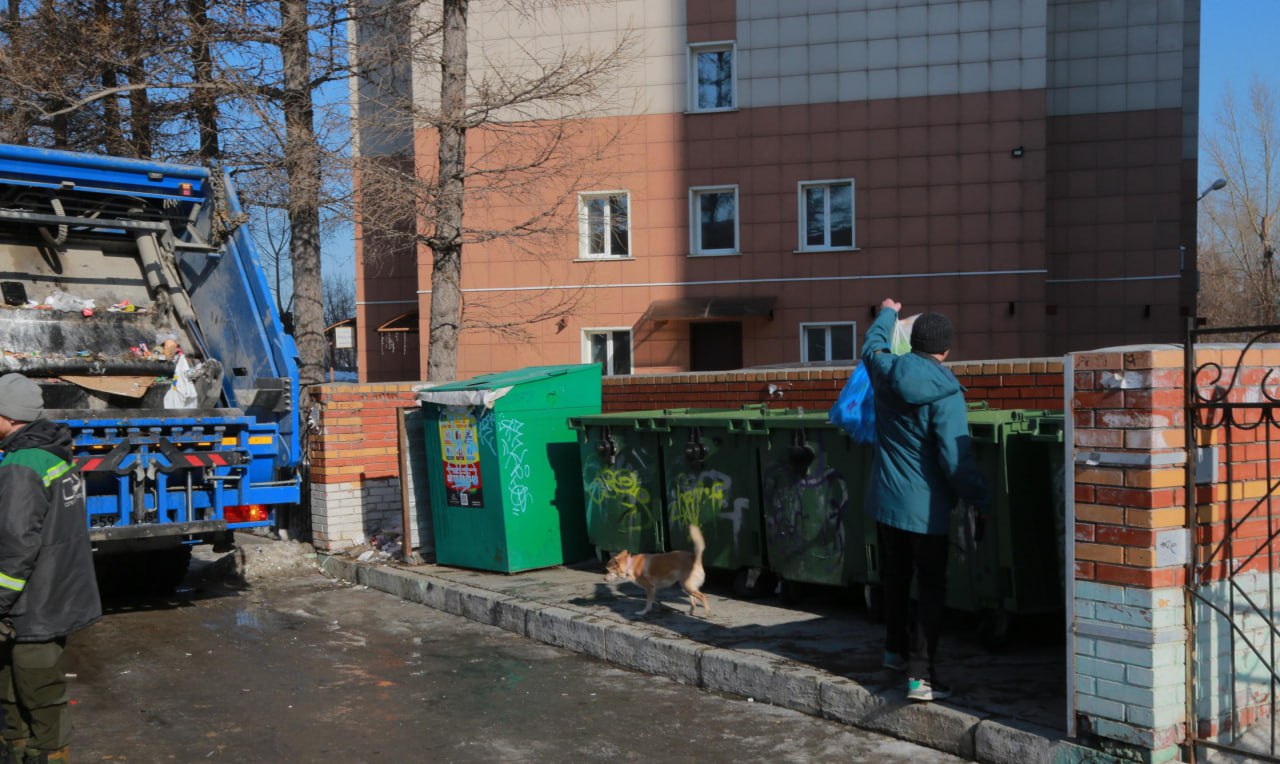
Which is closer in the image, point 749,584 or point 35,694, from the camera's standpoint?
point 35,694

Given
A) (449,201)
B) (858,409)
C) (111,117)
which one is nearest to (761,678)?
(858,409)

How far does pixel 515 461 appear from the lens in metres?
8.81

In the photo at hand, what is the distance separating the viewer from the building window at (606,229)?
21.4 m

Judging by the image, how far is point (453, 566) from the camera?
948cm

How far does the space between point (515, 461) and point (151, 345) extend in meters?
3.01

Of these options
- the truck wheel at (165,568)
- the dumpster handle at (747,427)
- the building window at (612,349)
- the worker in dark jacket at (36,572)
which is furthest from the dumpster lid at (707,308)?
the worker in dark jacket at (36,572)

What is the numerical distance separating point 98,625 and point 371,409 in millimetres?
3166

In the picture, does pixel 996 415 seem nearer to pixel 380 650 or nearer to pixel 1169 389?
pixel 1169 389

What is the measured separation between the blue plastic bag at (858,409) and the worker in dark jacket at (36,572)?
149 inches

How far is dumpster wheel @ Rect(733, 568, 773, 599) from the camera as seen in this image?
24.9 feet

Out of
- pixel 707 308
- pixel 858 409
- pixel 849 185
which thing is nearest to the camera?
pixel 858 409

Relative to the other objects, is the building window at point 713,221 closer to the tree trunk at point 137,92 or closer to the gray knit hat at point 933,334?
the tree trunk at point 137,92

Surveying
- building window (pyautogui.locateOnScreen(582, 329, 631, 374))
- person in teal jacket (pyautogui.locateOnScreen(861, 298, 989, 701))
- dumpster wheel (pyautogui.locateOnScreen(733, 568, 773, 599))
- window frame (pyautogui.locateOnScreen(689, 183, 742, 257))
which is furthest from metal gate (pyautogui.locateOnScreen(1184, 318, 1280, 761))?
building window (pyautogui.locateOnScreen(582, 329, 631, 374))

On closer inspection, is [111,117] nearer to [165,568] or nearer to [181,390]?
[181,390]
